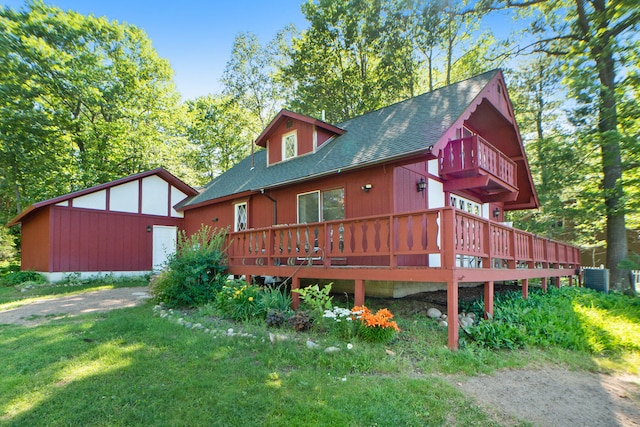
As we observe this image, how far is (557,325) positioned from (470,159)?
4060 mm

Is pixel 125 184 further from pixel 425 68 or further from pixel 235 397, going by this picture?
pixel 425 68

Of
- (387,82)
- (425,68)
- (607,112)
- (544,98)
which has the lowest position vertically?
(607,112)

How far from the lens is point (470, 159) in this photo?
26.5 feet

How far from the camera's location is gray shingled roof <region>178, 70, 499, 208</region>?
716 centimetres

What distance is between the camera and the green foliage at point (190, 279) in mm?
7320

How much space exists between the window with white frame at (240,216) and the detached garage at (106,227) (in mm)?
2921

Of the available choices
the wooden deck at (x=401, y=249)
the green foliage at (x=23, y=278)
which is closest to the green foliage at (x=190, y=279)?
the wooden deck at (x=401, y=249)

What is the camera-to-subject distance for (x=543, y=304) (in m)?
6.99

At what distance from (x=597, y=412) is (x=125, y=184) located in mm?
15138

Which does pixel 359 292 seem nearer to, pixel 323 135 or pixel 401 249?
pixel 401 249

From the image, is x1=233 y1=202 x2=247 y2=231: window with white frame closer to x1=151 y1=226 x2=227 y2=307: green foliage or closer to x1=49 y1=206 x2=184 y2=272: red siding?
x1=151 y1=226 x2=227 y2=307: green foliage

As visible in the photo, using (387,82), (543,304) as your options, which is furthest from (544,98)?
(543,304)

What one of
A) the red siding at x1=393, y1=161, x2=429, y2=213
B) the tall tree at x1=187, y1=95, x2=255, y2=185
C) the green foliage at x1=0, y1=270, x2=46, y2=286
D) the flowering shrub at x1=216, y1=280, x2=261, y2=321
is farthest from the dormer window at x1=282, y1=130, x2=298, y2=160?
the tall tree at x1=187, y1=95, x2=255, y2=185

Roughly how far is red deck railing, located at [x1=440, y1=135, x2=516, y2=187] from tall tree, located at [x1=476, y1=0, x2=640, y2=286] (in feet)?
9.42
